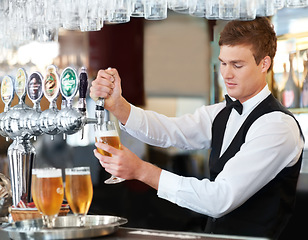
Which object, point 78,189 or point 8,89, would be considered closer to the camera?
point 78,189

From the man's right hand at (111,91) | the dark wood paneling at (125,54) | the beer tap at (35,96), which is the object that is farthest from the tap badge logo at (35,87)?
the dark wood paneling at (125,54)

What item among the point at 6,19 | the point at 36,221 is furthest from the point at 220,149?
the point at 6,19

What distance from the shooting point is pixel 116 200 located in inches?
167

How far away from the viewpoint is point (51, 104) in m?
2.14

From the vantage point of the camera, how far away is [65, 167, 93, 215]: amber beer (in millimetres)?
1674

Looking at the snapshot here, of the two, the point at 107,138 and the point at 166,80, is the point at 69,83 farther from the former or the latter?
the point at 166,80

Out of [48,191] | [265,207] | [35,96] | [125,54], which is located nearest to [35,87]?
[35,96]

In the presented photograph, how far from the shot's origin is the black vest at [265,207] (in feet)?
6.81

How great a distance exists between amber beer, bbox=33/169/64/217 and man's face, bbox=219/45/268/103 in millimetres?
859

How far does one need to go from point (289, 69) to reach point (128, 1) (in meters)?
1.48

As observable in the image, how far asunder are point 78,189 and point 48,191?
0.09 m

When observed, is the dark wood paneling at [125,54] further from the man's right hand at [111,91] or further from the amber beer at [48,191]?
the amber beer at [48,191]

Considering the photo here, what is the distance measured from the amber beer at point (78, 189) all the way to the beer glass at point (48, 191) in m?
0.03

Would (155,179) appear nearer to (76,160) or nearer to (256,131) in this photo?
(256,131)
